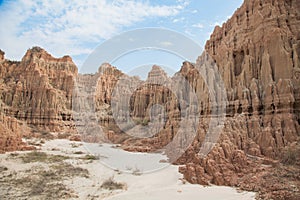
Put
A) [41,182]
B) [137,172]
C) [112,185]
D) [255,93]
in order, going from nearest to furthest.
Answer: [112,185]
[41,182]
[137,172]
[255,93]

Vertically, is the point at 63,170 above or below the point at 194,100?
below

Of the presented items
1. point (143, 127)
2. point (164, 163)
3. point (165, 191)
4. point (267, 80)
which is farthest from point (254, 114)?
point (143, 127)

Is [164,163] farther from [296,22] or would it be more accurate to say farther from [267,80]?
[296,22]

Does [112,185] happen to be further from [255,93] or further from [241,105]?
[255,93]

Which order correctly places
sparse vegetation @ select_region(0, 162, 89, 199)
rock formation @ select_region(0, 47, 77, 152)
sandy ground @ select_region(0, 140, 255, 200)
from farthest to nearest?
rock formation @ select_region(0, 47, 77, 152) → sparse vegetation @ select_region(0, 162, 89, 199) → sandy ground @ select_region(0, 140, 255, 200)

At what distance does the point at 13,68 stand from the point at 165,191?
50.5 m

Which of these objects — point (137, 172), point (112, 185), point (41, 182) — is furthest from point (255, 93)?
point (41, 182)

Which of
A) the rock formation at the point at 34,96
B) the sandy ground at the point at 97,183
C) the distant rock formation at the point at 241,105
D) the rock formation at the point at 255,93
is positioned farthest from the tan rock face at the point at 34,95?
the rock formation at the point at 255,93

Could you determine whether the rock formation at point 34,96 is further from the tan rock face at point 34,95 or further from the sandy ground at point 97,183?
the sandy ground at point 97,183

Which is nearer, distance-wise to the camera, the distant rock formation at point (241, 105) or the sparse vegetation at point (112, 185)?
the sparse vegetation at point (112, 185)

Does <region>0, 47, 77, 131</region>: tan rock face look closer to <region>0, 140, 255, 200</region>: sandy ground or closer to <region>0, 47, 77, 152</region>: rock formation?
<region>0, 47, 77, 152</region>: rock formation

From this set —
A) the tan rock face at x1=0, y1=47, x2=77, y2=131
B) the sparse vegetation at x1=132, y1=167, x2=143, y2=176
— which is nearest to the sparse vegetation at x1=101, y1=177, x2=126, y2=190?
the sparse vegetation at x1=132, y1=167, x2=143, y2=176

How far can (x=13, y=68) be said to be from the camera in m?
48.5

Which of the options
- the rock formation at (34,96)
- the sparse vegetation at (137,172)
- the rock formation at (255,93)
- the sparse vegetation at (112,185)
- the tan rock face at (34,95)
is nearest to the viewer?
the sparse vegetation at (112,185)
